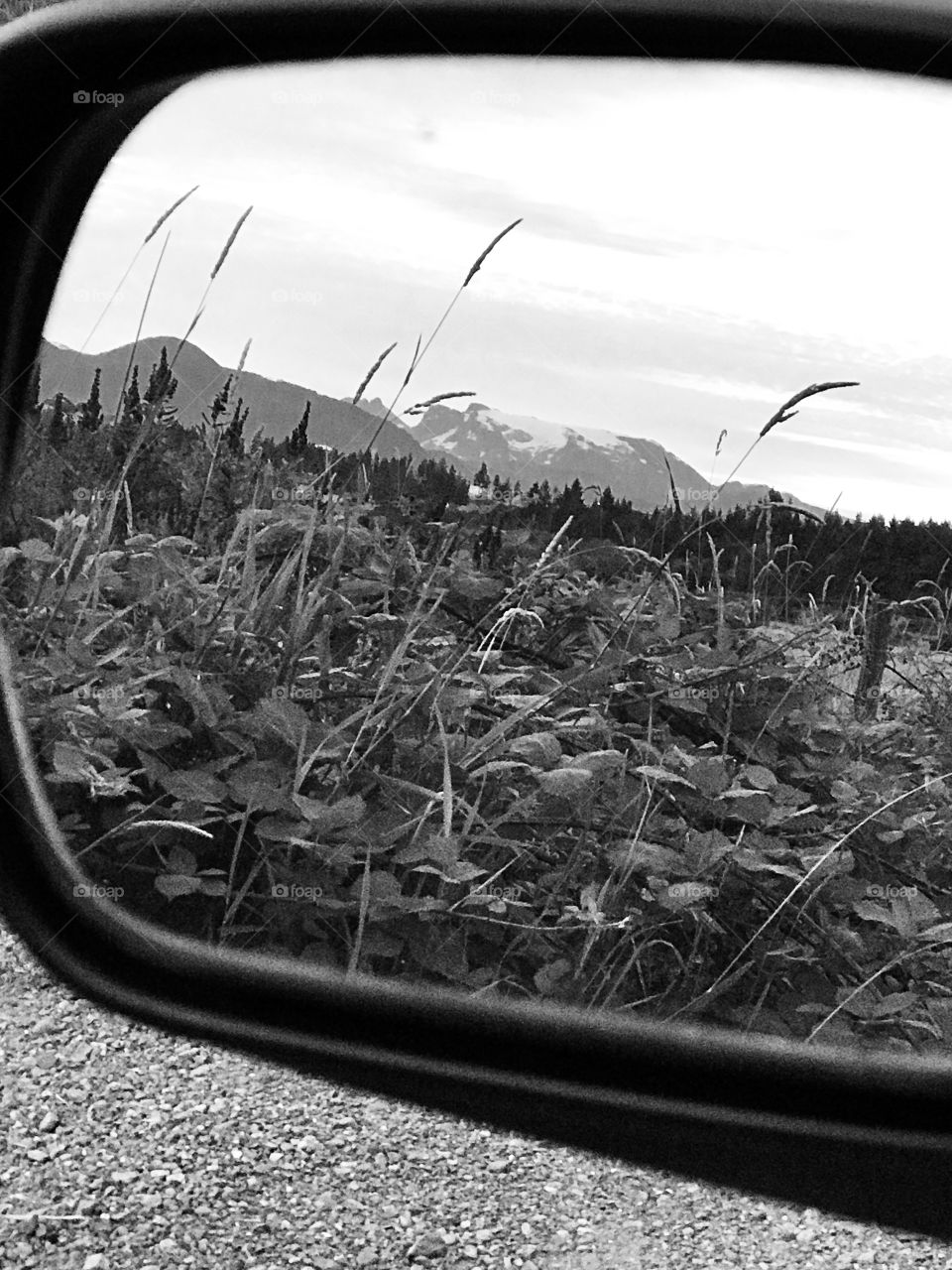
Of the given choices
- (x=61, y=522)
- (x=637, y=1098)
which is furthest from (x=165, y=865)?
(x=637, y=1098)

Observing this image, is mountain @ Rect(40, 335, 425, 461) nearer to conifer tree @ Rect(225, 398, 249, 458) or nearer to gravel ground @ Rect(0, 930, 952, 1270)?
conifer tree @ Rect(225, 398, 249, 458)

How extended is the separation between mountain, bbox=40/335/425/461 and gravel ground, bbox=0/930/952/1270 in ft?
3.48

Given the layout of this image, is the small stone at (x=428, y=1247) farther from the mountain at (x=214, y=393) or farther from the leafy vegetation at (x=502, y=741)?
the mountain at (x=214, y=393)

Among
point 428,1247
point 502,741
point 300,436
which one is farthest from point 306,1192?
point 300,436

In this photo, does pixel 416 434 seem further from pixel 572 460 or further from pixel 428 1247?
pixel 428 1247

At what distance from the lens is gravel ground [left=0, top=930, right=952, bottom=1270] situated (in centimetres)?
219

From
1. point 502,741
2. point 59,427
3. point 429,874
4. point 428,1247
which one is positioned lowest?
point 428,1247

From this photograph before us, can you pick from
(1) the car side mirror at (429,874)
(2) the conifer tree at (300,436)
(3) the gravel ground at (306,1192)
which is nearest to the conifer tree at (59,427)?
(1) the car side mirror at (429,874)

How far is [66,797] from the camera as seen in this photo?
217 cm

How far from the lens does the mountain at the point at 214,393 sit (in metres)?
2.00

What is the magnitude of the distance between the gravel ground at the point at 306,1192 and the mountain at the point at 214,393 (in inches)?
41.8

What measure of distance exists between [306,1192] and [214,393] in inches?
52.9

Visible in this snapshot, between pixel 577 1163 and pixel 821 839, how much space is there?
2.63 feet

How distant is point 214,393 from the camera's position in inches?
86.0
